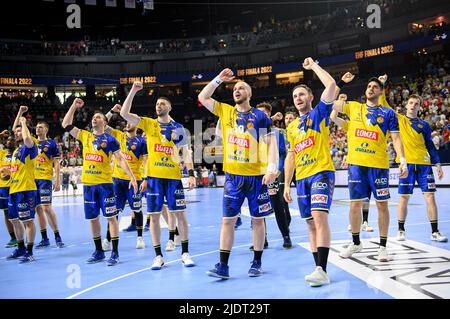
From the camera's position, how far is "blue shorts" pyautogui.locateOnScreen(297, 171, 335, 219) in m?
4.87

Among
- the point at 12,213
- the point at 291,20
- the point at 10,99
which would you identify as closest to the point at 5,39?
the point at 10,99

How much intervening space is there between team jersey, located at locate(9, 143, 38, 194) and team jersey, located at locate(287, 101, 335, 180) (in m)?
5.15

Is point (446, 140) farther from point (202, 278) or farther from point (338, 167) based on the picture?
point (202, 278)

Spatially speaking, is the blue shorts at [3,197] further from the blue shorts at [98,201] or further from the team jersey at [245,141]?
the team jersey at [245,141]

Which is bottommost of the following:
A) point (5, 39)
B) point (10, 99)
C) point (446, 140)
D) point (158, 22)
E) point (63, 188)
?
point (63, 188)

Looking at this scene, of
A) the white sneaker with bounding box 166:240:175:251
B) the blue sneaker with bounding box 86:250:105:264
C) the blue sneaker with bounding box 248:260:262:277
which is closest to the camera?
the blue sneaker with bounding box 248:260:262:277

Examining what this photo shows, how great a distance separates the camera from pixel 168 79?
43375 millimetres

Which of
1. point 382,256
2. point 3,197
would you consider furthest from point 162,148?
point 3,197

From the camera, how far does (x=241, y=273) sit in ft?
18.0

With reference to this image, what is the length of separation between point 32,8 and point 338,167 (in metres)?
33.3

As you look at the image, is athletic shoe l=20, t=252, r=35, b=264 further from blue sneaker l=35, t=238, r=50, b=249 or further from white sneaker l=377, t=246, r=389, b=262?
white sneaker l=377, t=246, r=389, b=262

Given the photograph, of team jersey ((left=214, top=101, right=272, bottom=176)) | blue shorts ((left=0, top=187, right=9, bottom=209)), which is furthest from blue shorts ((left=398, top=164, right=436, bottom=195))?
blue shorts ((left=0, top=187, right=9, bottom=209))

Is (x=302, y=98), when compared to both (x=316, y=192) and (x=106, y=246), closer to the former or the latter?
(x=316, y=192)

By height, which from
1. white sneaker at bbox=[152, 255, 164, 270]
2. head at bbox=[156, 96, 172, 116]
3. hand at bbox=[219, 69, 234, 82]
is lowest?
white sneaker at bbox=[152, 255, 164, 270]
